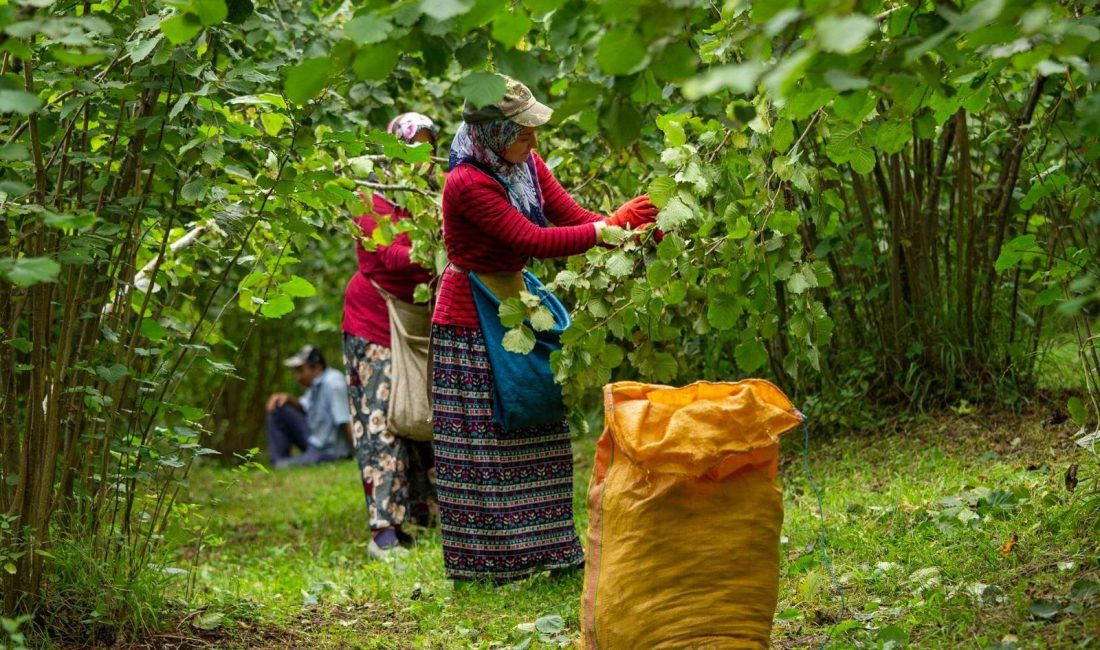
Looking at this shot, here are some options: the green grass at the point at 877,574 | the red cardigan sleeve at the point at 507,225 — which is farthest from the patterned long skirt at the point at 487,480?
the red cardigan sleeve at the point at 507,225

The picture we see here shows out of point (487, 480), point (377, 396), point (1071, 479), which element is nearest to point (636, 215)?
Result: point (487, 480)

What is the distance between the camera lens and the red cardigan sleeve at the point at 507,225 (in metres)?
3.98

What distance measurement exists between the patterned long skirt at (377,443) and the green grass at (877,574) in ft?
0.89

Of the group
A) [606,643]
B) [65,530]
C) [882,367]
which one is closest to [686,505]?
[606,643]

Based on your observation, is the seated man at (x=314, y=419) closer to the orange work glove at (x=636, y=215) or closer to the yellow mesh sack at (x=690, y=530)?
the orange work glove at (x=636, y=215)

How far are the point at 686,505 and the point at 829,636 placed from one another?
2.00 ft

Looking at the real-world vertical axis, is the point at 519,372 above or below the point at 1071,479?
above

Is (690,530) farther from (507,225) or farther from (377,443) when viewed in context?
(377,443)

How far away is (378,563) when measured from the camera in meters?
5.09

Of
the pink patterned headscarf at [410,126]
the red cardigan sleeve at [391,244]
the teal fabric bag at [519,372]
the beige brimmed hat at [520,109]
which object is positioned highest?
the pink patterned headscarf at [410,126]

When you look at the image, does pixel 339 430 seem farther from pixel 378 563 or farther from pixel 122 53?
pixel 122 53

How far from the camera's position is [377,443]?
5.71 meters

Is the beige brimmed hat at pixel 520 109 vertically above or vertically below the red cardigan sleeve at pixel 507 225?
above

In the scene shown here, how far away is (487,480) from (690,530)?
60.6 inches
